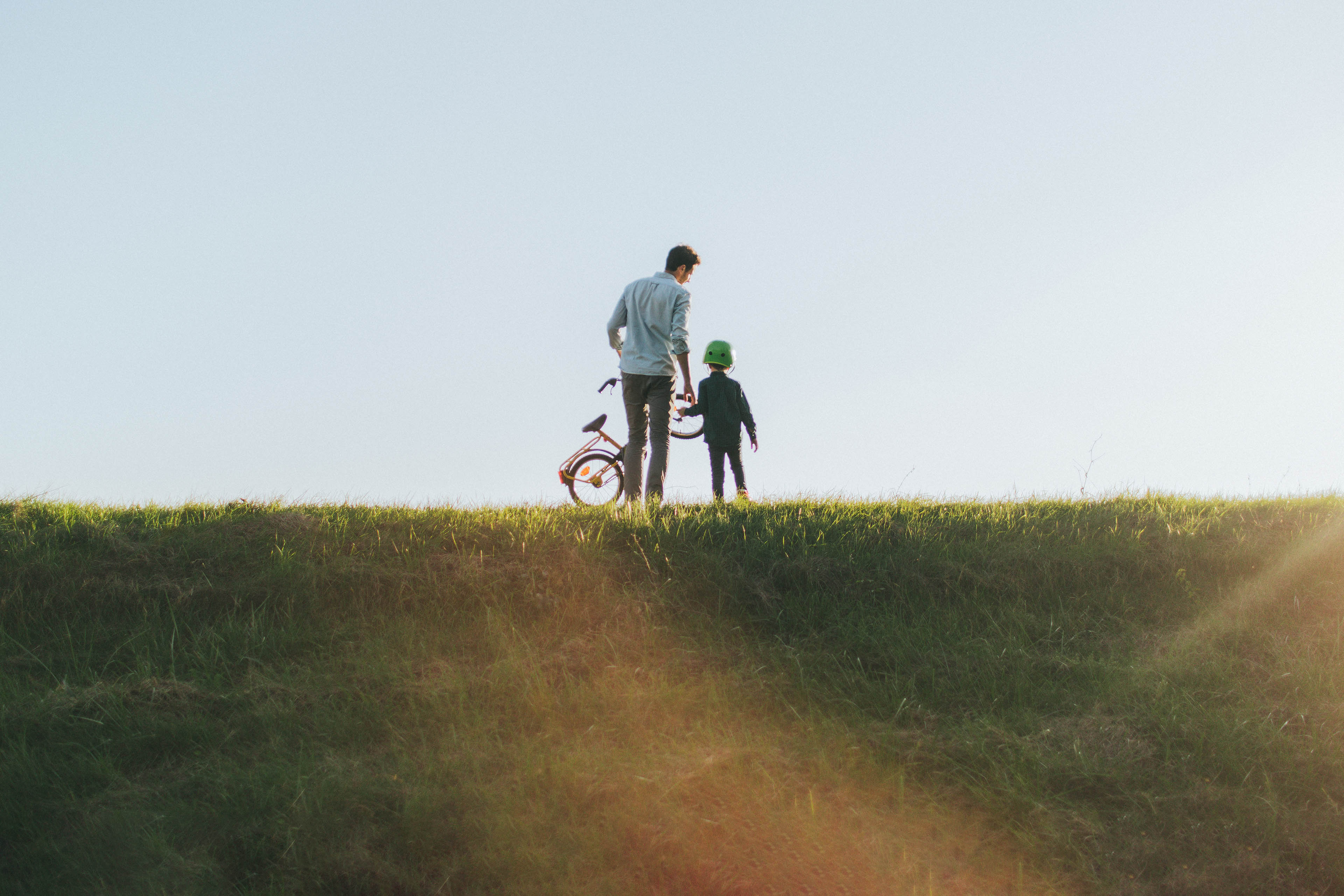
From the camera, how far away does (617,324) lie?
11.4 metres

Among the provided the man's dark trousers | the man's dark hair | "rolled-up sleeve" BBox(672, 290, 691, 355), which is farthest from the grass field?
the man's dark hair

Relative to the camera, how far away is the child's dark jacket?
12297 millimetres

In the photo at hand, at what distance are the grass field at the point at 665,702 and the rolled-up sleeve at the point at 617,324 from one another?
8.68ft

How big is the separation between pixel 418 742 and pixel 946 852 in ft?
11.0

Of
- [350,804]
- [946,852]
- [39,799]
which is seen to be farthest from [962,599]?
[39,799]

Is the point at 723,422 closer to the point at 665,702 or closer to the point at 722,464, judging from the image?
the point at 722,464

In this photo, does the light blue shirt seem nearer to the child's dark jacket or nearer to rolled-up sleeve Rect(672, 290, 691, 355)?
rolled-up sleeve Rect(672, 290, 691, 355)

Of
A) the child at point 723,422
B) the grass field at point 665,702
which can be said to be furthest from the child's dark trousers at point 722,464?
the grass field at point 665,702

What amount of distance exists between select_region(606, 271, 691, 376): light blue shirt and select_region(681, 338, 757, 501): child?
4.93ft

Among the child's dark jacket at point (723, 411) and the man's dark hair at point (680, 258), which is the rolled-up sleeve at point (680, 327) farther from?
the child's dark jacket at point (723, 411)

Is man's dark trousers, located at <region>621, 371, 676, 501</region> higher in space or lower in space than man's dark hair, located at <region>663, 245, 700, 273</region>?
lower

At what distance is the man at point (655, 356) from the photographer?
10773 mm

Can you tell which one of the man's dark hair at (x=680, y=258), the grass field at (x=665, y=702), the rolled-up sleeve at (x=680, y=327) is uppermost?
the man's dark hair at (x=680, y=258)

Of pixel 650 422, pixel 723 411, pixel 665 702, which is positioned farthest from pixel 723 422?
pixel 665 702
